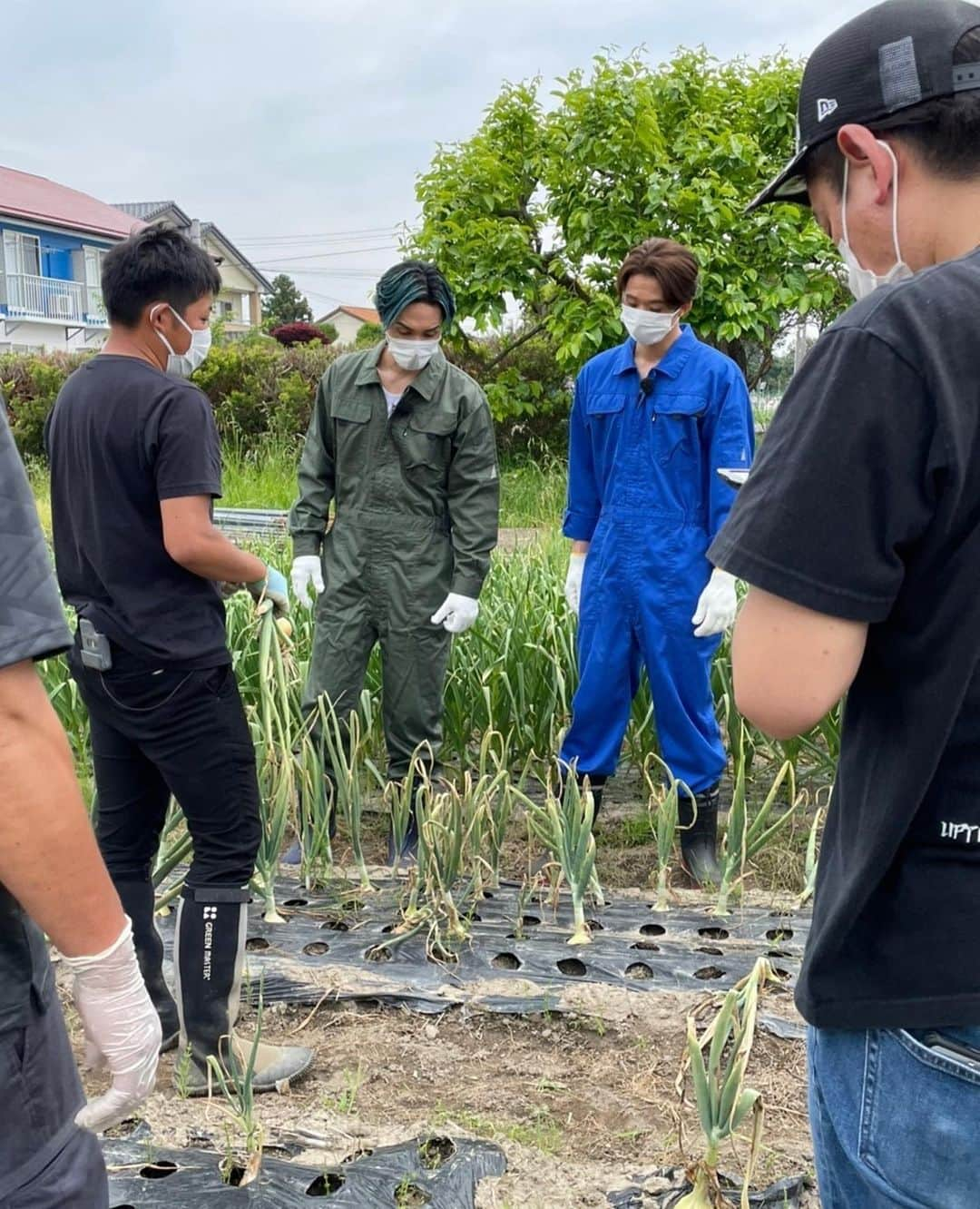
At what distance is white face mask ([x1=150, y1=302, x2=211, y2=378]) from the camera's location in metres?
2.07

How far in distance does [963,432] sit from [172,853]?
2.01 metres

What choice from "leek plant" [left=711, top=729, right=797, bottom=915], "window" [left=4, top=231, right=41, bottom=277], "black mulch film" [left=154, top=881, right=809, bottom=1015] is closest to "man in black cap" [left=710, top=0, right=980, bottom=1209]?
"black mulch film" [left=154, top=881, right=809, bottom=1015]

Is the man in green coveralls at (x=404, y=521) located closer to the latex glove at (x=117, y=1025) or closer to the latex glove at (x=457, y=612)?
the latex glove at (x=457, y=612)

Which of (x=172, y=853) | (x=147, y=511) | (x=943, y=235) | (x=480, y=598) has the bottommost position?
(x=172, y=853)

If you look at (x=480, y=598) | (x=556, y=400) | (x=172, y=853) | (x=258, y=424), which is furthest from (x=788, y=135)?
(x=172, y=853)

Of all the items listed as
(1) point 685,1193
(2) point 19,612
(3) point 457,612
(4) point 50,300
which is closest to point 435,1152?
(1) point 685,1193

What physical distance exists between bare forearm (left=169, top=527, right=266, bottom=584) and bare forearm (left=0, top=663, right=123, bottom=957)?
1.00 meters

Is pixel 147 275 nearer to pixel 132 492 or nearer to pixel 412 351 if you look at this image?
pixel 132 492

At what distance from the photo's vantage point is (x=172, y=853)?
7.86 ft

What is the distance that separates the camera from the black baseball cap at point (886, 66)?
84 centimetres

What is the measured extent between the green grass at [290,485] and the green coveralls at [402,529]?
3.83m

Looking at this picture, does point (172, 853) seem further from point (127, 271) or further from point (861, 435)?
point (861, 435)

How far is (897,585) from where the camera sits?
0.78 m

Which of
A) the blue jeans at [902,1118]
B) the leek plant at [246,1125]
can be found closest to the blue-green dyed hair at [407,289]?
the leek plant at [246,1125]
